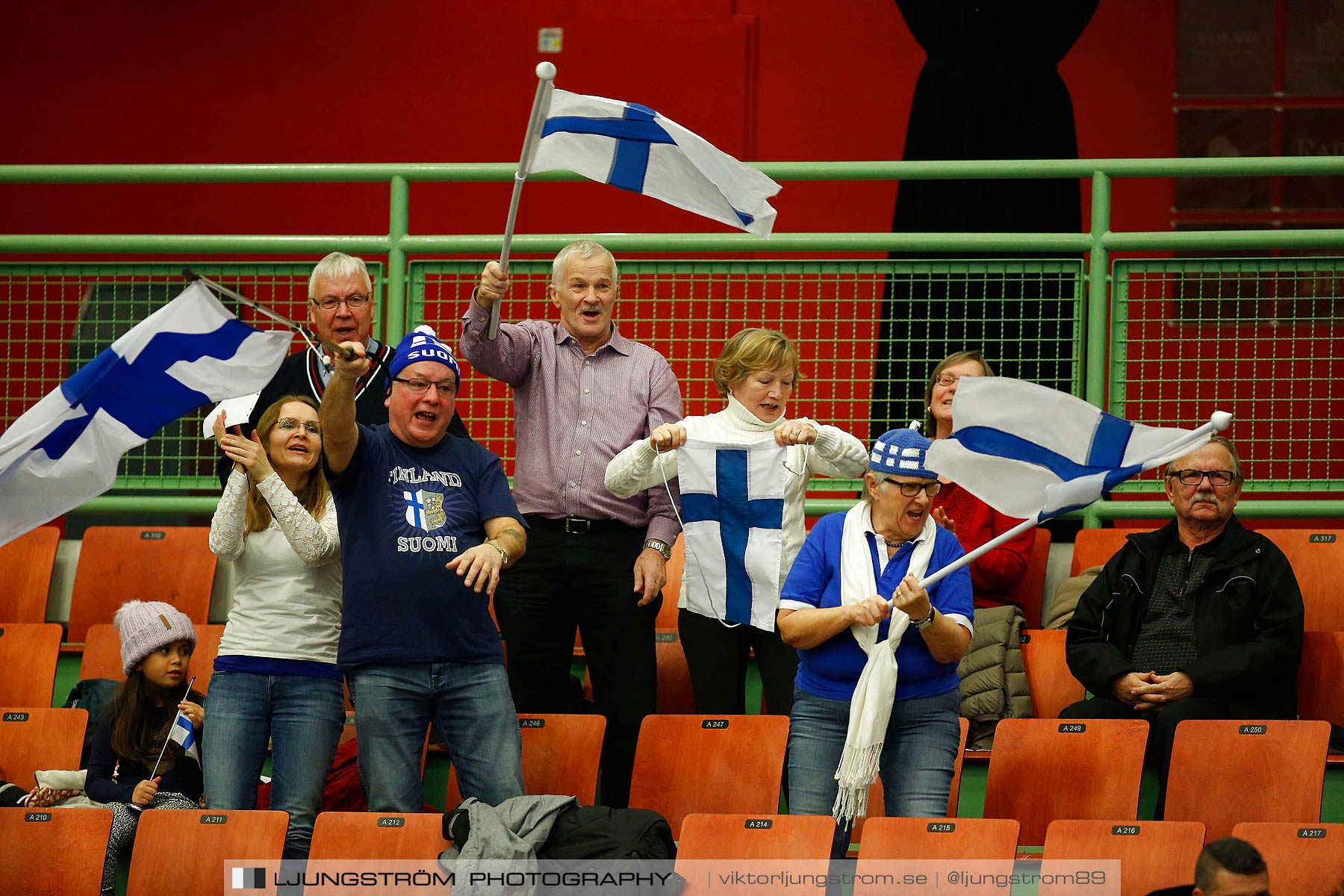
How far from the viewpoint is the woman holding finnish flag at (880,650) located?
12.9 feet

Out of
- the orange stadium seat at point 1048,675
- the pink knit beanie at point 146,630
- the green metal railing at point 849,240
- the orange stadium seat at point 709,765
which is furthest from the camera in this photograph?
the green metal railing at point 849,240

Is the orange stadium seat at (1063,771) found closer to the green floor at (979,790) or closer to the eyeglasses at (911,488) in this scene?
the green floor at (979,790)

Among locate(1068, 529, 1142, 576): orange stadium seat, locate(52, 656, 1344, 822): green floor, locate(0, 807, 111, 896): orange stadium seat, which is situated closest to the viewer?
locate(0, 807, 111, 896): orange stadium seat

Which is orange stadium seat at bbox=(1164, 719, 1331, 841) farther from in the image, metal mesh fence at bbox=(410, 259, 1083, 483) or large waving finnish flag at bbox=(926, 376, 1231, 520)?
metal mesh fence at bbox=(410, 259, 1083, 483)

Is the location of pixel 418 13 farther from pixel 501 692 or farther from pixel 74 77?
pixel 501 692

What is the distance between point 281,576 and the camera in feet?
14.5

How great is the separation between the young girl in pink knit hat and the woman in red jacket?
231 centimetres

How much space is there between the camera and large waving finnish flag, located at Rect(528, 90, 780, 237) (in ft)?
15.0

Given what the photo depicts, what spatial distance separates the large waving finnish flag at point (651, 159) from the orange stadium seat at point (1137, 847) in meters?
1.87

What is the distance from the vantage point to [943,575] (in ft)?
13.1

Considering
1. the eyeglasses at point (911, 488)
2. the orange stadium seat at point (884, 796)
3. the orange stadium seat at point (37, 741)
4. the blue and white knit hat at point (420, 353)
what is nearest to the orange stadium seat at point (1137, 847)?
the orange stadium seat at point (884, 796)

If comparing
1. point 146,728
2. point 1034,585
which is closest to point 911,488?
Result: point 1034,585

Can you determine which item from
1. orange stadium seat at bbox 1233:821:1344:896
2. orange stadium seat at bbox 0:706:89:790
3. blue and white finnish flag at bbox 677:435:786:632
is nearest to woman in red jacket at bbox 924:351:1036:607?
blue and white finnish flag at bbox 677:435:786:632

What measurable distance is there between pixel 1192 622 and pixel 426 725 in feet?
7.10
